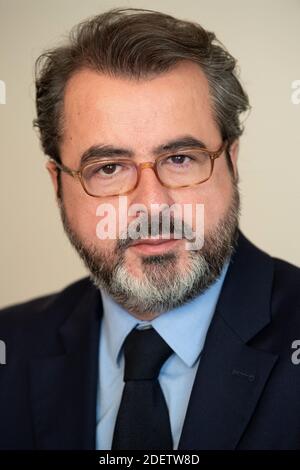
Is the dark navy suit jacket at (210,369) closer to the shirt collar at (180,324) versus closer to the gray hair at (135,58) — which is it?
the shirt collar at (180,324)

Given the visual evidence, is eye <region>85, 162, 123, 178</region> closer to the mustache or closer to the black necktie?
the mustache

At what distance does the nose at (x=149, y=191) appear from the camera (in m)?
1.21

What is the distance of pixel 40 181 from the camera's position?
1754 millimetres

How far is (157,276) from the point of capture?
1.26 metres

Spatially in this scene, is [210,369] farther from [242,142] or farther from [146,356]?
[242,142]

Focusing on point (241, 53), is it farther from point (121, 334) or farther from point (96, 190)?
point (121, 334)

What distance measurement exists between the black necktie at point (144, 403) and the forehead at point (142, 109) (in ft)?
1.29

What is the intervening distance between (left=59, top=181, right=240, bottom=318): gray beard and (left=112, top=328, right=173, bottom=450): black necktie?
0.08m

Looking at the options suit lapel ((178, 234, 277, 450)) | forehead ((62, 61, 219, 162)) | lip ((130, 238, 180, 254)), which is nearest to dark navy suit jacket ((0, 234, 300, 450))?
suit lapel ((178, 234, 277, 450))

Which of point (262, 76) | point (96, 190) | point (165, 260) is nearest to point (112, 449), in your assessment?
point (165, 260)

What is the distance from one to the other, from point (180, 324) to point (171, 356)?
0.22 feet

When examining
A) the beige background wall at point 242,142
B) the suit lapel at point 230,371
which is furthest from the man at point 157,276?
the beige background wall at point 242,142

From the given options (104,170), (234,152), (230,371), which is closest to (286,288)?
(230,371)

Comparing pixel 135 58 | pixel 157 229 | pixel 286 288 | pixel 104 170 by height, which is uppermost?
pixel 135 58
